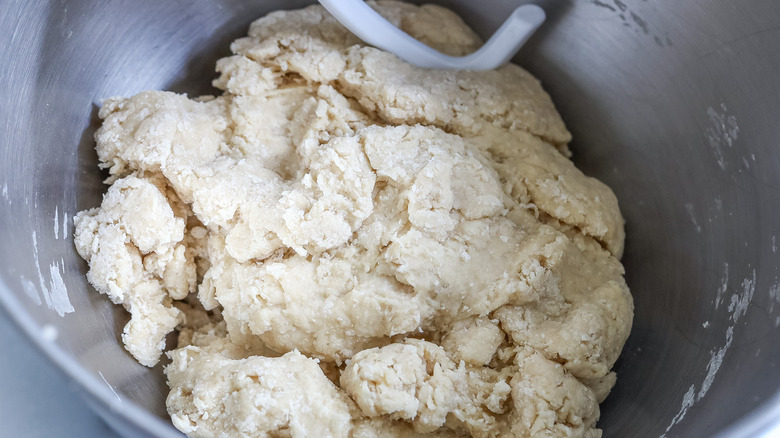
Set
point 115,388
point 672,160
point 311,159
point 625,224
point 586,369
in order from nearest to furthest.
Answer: point 115,388 → point 586,369 → point 311,159 → point 672,160 → point 625,224

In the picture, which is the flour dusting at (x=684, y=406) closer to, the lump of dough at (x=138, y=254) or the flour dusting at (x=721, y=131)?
the flour dusting at (x=721, y=131)

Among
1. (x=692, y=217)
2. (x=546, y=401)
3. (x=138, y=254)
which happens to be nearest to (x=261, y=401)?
(x=138, y=254)

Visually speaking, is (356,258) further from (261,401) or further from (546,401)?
(546,401)

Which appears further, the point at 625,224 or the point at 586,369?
the point at 625,224

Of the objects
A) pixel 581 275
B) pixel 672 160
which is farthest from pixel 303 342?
pixel 672 160

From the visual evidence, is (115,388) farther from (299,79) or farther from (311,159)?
(299,79)

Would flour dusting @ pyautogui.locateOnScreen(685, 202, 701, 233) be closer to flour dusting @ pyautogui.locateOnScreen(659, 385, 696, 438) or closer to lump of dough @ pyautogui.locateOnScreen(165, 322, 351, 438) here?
flour dusting @ pyautogui.locateOnScreen(659, 385, 696, 438)
